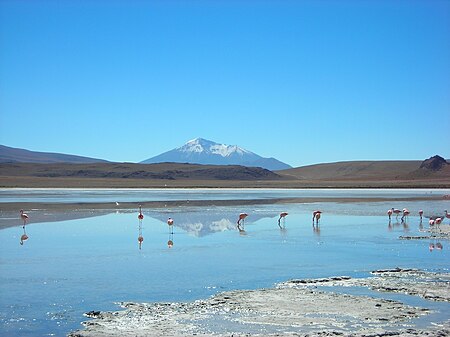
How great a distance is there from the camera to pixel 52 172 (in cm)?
9606

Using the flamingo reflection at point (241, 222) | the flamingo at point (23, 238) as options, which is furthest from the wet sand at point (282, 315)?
the flamingo reflection at point (241, 222)

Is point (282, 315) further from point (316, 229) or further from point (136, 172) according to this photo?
point (136, 172)

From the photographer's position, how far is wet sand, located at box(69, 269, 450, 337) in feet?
22.9

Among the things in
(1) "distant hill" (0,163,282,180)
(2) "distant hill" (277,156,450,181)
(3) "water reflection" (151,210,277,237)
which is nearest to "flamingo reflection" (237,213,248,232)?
(3) "water reflection" (151,210,277,237)

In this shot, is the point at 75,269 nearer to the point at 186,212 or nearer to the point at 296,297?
the point at 296,297

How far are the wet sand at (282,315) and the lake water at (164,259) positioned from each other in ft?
1.61

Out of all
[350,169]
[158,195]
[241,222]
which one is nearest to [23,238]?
[241,222]

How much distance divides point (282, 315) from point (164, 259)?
16.7ft

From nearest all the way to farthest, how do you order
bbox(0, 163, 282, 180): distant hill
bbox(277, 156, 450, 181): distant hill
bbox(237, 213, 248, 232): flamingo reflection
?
bbox(237, 213, 248, 232): flamingo reflection
bbox(0, 163, 282, 180): distant hill
bbox(277, 156, 450, 181): distant hill

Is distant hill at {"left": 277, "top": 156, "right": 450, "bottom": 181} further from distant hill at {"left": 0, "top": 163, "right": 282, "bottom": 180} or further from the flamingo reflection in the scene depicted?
the flamingo reflection

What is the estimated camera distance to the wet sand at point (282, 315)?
22.9 ft

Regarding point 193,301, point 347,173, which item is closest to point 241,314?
point 193,301

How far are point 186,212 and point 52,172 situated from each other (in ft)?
250

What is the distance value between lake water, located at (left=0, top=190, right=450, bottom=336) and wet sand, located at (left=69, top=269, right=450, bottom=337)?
1.61 feet
